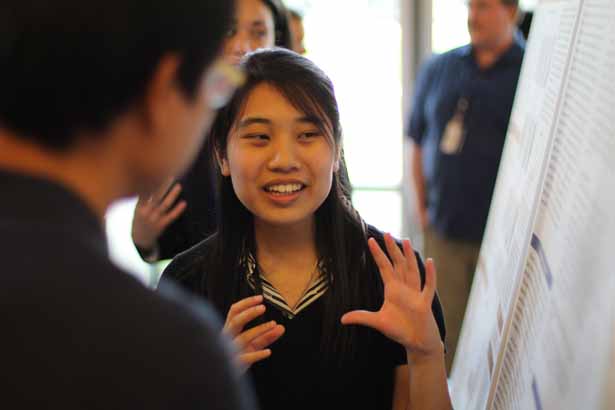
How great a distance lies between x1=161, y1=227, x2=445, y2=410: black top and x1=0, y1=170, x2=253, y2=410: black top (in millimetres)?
836

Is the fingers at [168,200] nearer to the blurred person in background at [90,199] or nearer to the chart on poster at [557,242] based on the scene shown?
the chart on poster at [557,242]

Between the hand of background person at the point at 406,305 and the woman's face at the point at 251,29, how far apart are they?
1.05 meters

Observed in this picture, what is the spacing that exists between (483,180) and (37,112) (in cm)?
275

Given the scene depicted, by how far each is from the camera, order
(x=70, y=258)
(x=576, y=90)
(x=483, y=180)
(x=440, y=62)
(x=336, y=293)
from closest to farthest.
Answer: (x=70, y=258) < (x=576, y=90) < (x=336, y=293) < (x=483, y=180) < (x=440, y=62)

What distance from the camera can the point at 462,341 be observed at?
1.76m

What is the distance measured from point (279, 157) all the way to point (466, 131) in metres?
1.93

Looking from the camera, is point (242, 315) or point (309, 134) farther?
point (309, 134)

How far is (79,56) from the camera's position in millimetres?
527

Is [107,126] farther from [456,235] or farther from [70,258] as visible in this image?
[456,235]

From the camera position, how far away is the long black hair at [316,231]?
139 cm

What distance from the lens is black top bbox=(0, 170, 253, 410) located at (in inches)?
19.0

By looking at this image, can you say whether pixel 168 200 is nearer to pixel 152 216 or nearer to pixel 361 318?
pixel 152 216

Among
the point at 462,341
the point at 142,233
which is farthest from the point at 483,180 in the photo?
the point at 142,233

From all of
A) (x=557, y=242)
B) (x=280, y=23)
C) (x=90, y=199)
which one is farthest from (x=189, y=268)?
(x=280, y=23)
